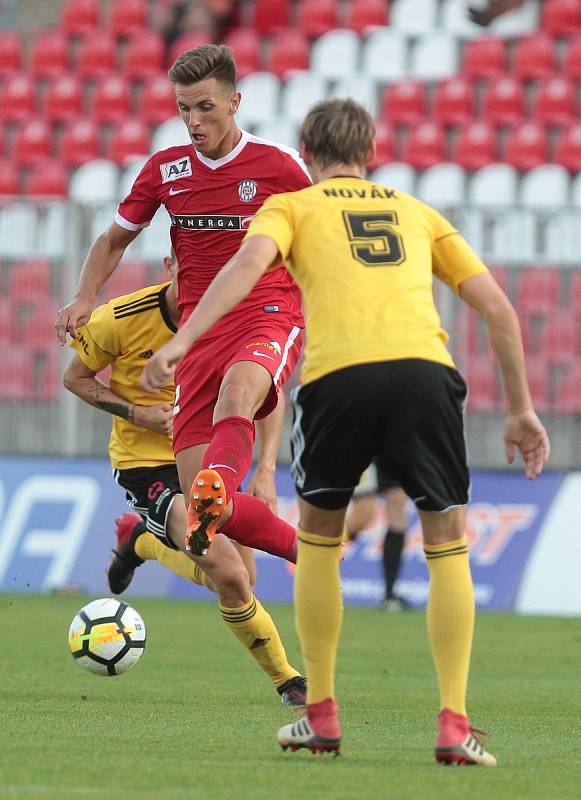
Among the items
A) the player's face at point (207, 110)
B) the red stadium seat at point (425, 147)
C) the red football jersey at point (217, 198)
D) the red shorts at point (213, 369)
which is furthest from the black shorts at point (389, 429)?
the red stadium seat at point (425, 147)

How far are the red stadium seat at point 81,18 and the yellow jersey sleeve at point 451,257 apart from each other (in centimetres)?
1713

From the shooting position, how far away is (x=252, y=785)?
13.9 ft

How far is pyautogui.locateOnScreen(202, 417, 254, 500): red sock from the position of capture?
19.3 feet

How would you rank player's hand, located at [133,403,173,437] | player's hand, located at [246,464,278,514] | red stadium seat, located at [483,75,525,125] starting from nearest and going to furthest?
player's hand, located at [246,464,278,514], player's hand, located at [133,403,173,437], red stadium seat, located at [483,75,525,125]

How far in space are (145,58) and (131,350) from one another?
12829 mm

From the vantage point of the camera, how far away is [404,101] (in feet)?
60.8

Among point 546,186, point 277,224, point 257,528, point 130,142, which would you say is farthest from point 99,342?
point 130,142

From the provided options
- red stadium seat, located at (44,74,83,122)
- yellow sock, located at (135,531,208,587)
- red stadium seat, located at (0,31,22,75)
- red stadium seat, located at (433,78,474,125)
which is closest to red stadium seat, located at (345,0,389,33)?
red stadium seat, located at (433,78,474,125)

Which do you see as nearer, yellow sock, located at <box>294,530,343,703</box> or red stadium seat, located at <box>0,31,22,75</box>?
yellow sock, located at <box>294,530,343,703</box>

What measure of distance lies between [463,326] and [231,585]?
7.72 metres

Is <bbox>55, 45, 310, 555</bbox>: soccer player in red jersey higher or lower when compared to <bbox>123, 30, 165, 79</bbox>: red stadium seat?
lower

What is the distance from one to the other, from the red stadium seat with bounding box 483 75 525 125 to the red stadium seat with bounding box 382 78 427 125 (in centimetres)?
90

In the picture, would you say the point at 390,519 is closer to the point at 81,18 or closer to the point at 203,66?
the point at 203,66

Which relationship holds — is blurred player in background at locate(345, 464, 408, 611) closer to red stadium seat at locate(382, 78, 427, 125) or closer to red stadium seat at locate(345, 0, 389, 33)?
red stadium seat at locate(382, 78, 427, 125)
